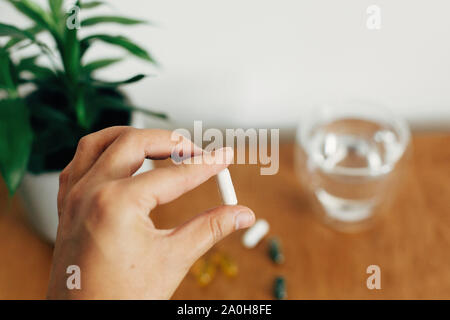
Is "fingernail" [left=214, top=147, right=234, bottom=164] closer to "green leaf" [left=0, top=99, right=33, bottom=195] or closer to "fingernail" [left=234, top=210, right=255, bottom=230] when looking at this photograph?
"fingernail" [left=234, top=210, right=255, bottom=230]

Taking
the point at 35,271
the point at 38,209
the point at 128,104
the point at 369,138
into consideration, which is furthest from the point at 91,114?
the point at 369,138

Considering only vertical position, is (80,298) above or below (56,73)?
below

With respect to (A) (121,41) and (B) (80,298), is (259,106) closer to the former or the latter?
(A) (121,41)

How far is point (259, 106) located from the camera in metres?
0.79

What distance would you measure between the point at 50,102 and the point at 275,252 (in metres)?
0.37

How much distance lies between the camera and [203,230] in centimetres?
37

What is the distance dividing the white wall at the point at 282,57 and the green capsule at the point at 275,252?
0.80ft

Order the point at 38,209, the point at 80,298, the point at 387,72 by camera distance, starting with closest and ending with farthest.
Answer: the point at 80,298 < the point at 38,209 < the point at 387,72

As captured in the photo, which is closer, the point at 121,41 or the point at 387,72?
the point at 121,41

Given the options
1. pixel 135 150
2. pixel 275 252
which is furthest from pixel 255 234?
pixel 135 150

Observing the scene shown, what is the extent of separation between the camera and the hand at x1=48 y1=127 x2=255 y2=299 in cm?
35

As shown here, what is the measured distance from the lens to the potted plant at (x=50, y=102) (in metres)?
0.49

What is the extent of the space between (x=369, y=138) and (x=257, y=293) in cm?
33
